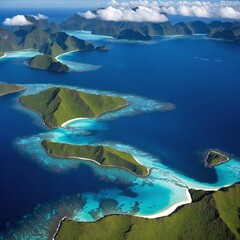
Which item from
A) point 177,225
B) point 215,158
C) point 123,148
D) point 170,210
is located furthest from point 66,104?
point 177,225

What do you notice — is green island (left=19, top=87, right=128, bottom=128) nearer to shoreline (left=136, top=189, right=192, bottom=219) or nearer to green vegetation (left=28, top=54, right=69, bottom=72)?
shoreline (left=136, top=189, right=192, bottom=219)

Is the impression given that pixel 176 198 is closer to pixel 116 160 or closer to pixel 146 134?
pixel 116 160

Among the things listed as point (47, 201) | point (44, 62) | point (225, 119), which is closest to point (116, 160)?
point (47, 201)

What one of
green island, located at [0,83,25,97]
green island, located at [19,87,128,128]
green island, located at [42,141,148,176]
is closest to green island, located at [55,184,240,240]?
green island, located at [42,141,148,176]

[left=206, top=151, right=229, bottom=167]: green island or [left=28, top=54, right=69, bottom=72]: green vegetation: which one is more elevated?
[left=206, top=151, right=229, bottom=167]: green island

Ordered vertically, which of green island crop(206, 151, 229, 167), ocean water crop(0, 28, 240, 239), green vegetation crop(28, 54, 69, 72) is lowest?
green vegetation crop(28, 54, 69, 72)

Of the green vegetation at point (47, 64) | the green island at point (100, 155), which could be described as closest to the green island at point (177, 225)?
the green island at point (100, 155)
